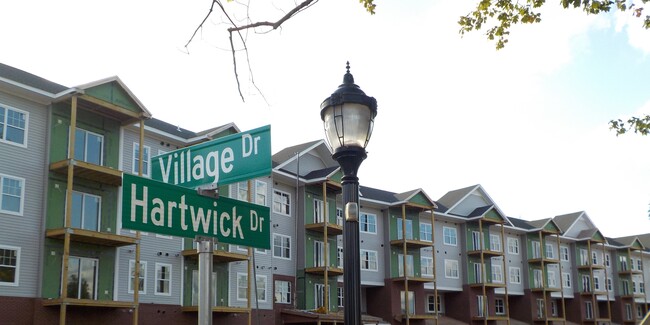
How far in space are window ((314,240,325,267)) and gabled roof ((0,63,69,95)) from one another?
59.8 ft

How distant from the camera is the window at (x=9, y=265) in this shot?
2598cm

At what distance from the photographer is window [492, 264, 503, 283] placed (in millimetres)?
58500

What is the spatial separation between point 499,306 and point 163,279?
35.8 metres

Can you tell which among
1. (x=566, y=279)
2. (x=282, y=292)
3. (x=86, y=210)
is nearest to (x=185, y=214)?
(x=86, y=210)

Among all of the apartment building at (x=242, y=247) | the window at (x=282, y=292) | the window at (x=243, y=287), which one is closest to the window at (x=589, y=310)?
the apartment building at (x=242, y=247)

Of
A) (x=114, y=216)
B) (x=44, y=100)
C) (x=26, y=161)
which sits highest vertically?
(x=44, y=100)

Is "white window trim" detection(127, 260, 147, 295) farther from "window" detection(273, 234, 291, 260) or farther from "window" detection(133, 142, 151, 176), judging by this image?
"window" detection(273, 234, 291, 260)

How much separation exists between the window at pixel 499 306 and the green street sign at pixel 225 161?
181 feet

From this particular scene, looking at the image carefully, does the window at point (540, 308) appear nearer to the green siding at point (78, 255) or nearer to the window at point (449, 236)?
the window at point (449, 236)

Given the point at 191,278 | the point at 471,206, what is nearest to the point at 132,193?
the point at 191,278

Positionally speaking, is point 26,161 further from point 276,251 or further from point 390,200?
point 390,200

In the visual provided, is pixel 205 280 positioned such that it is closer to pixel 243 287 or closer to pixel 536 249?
pixel 243 287

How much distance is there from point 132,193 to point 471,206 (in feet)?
177

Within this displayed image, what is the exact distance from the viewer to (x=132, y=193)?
6195 mm
